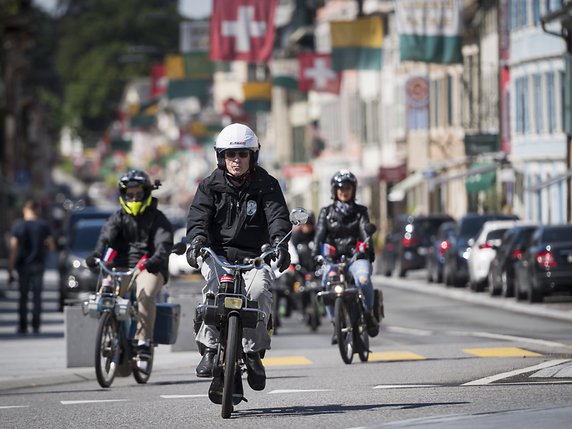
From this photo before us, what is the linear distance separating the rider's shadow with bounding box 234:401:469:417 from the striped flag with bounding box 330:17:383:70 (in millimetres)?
36619

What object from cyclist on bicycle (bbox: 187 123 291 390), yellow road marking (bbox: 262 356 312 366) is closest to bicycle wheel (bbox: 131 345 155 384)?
yellow road marking (bbox: 262 356 312 366)

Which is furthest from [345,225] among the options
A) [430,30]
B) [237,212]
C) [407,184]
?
[407,184]

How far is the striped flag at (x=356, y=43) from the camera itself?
50.3 meters

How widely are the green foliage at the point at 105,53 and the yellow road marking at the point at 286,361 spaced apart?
5638 inches

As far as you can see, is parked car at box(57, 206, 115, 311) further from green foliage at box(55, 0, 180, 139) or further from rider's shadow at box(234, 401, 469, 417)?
green foliage at box(55, 0, 180, 139)

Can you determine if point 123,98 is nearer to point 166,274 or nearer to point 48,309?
point 48,309

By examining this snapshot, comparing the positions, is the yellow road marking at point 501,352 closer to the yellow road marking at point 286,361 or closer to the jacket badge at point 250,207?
the yellow road marking at point 286,361

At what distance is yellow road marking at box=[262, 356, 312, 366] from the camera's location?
796 inches

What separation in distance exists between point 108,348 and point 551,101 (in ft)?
129

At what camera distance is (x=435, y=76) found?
7144 cm

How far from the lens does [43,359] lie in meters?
22.7

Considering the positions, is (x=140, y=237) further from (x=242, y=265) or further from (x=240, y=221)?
(x=242, y=265)

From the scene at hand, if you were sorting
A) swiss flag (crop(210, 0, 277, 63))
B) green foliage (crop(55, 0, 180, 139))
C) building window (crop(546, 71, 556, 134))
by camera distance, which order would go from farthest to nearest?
green foliage (crop(55, 0, 180, 139)), building window (crop(546, 71, 556, 134)), swiss flag (crop(210, 0, 277, 63))

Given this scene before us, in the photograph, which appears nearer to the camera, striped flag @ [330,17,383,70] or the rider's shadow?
the rider's shadow
